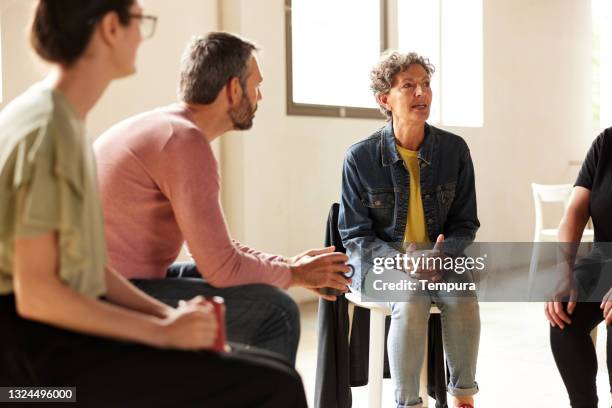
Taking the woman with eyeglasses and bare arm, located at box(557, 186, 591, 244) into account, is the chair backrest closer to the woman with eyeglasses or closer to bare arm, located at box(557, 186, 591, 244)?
bare arm, located at box(557, 186, 591, 244)

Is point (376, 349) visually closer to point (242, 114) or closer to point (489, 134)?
point (242, 114)

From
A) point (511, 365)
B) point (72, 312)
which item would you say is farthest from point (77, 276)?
point (511, 365)

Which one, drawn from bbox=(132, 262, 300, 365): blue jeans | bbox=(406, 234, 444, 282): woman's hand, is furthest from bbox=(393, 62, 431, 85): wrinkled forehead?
bbox=(132, 262, 300, 365): blue jeans

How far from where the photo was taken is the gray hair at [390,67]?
2.72 m

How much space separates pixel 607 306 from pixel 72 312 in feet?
5.31

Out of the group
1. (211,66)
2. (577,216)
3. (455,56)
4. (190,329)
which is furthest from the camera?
(455,56)

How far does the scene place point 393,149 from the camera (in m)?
2.56

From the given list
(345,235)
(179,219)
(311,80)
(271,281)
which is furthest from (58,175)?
(311,80)

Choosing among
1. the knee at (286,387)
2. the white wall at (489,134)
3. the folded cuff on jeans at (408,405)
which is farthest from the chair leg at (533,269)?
the knee at (286,387)

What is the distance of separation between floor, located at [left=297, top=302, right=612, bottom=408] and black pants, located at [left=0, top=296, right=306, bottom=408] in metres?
1.76

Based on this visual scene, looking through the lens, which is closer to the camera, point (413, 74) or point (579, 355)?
point (579, 355)

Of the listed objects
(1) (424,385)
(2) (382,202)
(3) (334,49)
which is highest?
(3) (334,49)

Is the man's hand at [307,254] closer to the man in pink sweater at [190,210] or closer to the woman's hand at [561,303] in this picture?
the man in pink sweater at [190,210]

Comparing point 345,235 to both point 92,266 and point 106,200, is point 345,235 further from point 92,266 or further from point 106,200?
point 92,266
